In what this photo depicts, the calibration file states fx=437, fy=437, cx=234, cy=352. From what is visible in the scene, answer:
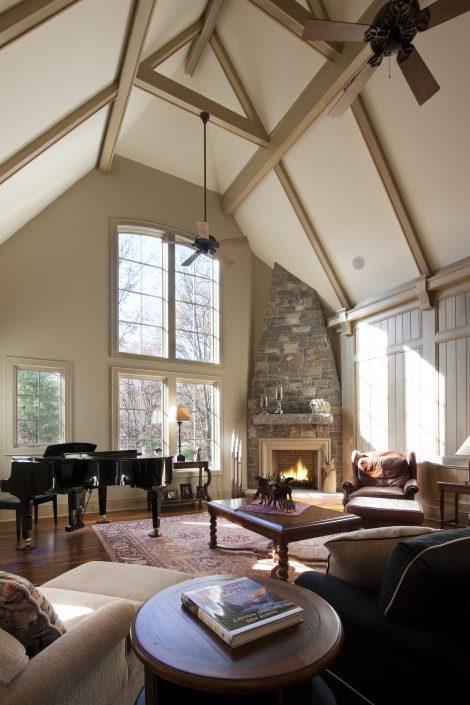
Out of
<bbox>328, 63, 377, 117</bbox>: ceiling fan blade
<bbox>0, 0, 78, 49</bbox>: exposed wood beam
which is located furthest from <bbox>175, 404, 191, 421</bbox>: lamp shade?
<bbox>0, 0, 78, 49</bbox>: exposed wood beam

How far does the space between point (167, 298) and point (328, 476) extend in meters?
3.86

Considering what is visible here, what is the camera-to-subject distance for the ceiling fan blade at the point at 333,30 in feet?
9.37

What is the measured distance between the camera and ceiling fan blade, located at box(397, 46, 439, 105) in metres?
3.09

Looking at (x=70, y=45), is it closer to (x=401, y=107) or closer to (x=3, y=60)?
(x=3, y=60)

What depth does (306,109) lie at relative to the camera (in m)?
5.23

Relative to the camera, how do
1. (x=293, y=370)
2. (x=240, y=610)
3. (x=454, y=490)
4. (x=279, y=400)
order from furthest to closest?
(x=293, y=370) → (x=279, y=400) → (x=454, y=490) → (x=240, y=610)

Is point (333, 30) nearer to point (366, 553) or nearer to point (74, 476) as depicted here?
point (366, 553)

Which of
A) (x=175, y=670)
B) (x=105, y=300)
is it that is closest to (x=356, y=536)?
(x=175, y=670)

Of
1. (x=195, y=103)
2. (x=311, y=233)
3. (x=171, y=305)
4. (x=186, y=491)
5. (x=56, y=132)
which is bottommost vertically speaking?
(x=186, y=491)

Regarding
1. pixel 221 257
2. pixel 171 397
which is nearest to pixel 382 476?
pixel 171 397

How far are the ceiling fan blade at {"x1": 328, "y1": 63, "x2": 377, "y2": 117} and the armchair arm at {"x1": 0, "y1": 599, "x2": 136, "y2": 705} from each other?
370 centimetres

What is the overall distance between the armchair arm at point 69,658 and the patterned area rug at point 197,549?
2.11m

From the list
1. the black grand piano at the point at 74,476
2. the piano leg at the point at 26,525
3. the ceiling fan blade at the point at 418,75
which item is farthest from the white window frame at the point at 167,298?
the ceiling fan blade at the point at 418,75

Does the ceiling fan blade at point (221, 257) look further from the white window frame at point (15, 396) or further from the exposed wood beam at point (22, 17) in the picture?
the exposed wood beam at point (22, 17)
